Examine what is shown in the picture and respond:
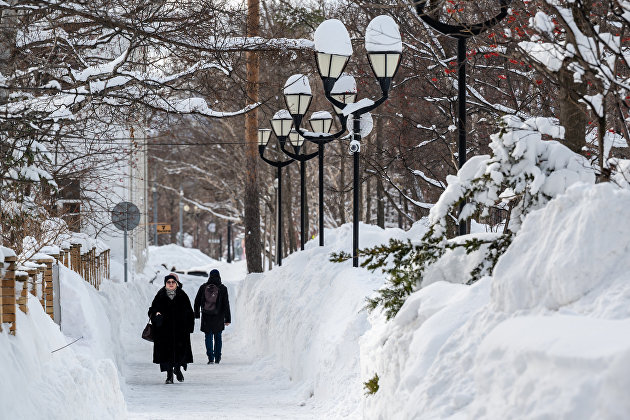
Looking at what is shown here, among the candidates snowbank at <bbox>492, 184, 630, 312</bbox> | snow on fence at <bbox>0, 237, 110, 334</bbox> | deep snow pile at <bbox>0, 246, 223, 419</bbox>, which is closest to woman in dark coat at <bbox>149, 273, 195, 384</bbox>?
deep snow pile at <bbox>0, 246, 223, 419</bbox>

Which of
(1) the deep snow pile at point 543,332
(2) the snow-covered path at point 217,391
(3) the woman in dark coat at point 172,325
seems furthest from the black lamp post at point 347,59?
(1) the deep snow pile at point 543,332

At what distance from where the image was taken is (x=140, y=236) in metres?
41.9

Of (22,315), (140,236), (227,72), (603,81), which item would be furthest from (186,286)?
(603,81)

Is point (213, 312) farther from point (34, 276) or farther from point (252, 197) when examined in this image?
point (252, 197)

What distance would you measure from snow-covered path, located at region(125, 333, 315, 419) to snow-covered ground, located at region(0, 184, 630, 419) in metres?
0.05

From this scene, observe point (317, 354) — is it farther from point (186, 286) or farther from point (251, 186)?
point (186, 286)

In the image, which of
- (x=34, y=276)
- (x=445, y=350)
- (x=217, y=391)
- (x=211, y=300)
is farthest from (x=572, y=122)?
(x=211, y=300)

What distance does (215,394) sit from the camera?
509 inches

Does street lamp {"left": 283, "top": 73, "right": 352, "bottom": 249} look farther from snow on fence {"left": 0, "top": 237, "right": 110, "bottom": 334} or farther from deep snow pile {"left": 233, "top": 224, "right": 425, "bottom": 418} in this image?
snow on fence {"left": 0, "top": 237, "right": 110, "bottom": 334}

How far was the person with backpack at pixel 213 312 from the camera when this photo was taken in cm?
1733

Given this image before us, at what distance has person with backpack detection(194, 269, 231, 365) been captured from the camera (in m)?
17.3

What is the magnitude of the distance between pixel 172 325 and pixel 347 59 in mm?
4684

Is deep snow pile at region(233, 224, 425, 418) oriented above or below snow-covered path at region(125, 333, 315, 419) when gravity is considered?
above

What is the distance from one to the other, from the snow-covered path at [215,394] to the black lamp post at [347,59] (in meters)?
2.13
